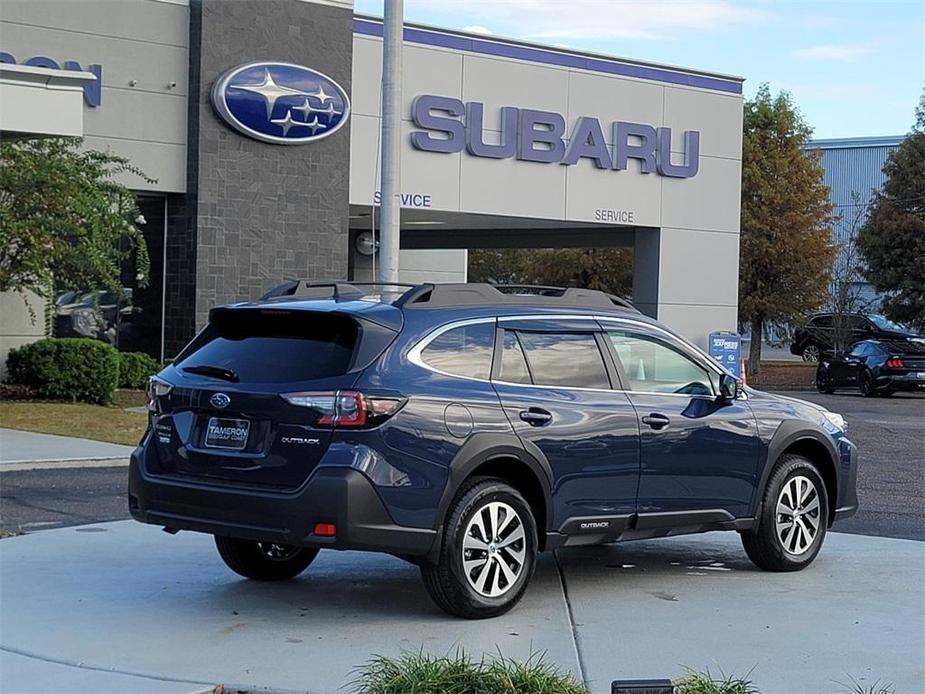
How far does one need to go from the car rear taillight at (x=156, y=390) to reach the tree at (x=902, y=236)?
41230 millimetres

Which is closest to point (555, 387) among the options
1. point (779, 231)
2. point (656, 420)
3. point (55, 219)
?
point (656, 420)

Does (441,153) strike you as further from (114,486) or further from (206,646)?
(206,646)

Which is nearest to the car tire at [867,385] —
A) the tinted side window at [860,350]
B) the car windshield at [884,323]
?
the tinted side window at [860,350]

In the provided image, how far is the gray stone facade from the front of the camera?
24828 millimetres

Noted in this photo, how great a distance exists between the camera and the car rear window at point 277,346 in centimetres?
752

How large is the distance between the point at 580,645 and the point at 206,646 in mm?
1871

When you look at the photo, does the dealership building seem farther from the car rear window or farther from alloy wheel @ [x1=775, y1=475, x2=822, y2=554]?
alloy wheel @ [x1=775, y1=475, x2=822, y2=554]

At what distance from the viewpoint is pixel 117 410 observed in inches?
853

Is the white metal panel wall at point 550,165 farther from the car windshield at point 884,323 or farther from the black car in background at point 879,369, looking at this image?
the car windshield at point 884,323

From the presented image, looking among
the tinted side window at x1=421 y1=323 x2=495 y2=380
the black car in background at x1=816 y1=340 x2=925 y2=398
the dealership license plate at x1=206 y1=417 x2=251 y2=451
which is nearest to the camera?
the dealership license plate at x1=206 y1=417 x2=251 y2=451

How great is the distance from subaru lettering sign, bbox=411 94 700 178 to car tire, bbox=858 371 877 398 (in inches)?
310

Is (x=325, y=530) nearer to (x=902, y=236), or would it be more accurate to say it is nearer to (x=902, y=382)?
(x=902, y=382)

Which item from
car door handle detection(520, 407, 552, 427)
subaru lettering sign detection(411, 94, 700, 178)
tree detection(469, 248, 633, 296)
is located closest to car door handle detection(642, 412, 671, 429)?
car door handle detection(520, 407, 552, 427)

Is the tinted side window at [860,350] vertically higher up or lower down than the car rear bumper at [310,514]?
lower down
